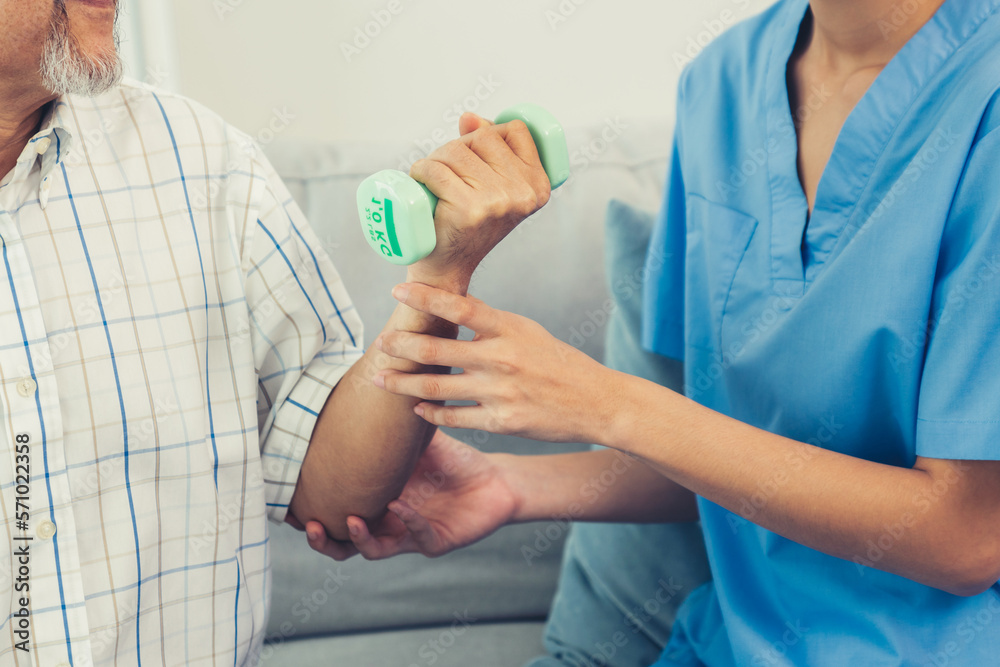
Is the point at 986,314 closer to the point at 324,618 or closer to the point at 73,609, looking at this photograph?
the point at 73,609

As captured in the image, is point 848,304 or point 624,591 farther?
point 624,591

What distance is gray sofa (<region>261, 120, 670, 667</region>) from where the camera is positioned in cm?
111

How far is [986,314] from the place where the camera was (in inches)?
24.8

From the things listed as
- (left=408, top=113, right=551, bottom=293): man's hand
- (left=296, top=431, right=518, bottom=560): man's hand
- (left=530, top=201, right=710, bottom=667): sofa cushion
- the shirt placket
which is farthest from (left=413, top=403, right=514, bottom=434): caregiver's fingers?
(left=530, top=201, right=710, bottom=667): sofa cushion

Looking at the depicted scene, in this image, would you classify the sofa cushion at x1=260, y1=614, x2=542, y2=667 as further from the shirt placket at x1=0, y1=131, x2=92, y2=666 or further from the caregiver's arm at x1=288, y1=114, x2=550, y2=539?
the shirt placket at x1=0, y1=131, x2=92, y2=666

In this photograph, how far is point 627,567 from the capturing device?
108 cm

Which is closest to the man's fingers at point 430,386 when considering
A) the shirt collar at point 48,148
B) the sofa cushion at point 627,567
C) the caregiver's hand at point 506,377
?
the caregiver's hand at point 506,377

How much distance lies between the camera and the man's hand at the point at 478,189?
0.61 metres

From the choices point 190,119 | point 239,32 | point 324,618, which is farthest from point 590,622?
point 239,32

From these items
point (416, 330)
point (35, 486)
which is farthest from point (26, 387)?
point (416, 330)

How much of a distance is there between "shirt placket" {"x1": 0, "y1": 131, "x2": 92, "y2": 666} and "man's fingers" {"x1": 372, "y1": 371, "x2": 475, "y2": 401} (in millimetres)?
281

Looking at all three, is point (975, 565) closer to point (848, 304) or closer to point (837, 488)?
point (837, 488)

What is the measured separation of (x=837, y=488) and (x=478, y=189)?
0.40 meters

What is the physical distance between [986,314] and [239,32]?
1292mm
